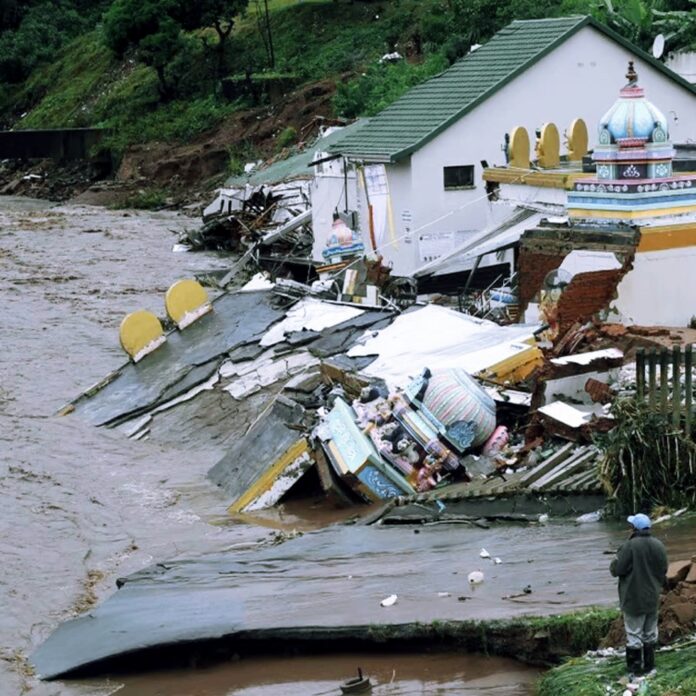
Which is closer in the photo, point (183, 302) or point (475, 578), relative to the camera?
point (475, 578)

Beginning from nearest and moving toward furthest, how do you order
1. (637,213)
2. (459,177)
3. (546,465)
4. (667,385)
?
(667,385) → (546,465) → (637,213) → (459,177)

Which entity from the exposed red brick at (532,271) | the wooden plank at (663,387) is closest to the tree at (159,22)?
the exposed red brick at (532,271)

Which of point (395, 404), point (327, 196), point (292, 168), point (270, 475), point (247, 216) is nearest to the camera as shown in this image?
point (395, 404)

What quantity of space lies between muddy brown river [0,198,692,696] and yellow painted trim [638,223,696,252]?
5.38m

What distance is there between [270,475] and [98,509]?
259 centimetres

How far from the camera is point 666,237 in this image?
63.2 ft

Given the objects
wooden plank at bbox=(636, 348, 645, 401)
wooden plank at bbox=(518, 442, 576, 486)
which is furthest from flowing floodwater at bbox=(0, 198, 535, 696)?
wooden plank at bbox=(636, 348, 645, 401)

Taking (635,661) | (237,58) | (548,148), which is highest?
(237,58)

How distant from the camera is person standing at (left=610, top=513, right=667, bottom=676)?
31.6ft

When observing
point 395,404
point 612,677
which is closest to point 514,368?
point 395,404

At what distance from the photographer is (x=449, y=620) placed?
11.5m

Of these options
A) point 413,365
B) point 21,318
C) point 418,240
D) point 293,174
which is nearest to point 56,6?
point 293,174

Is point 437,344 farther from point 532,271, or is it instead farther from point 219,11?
point 219,11

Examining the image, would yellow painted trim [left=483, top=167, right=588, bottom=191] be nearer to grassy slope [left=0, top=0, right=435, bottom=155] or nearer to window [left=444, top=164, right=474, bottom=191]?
window [left=444, top=164, right=474, bottom=191]
